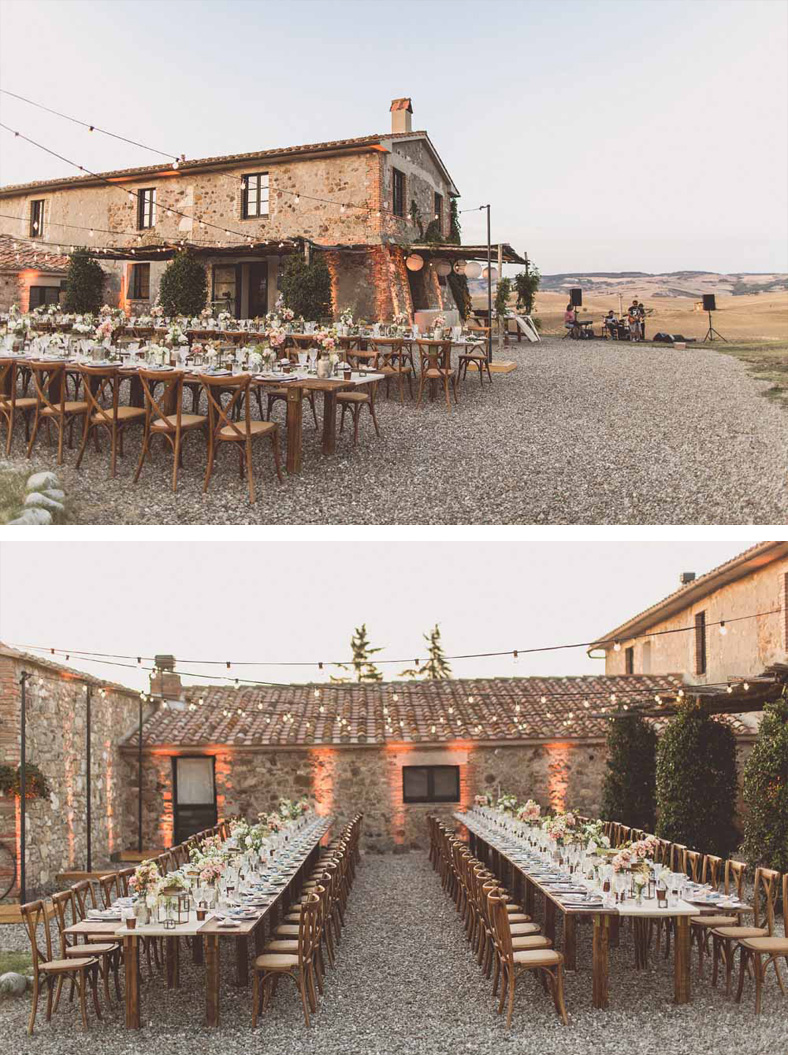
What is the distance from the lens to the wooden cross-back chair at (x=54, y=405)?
7.59 m

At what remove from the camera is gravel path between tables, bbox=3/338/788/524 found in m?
6.57

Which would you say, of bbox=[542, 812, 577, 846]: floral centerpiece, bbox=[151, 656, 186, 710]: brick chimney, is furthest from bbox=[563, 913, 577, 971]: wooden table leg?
bbox=[151, 656, 186, 710]: brick chimney

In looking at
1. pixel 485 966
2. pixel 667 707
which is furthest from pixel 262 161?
pixel 485 966

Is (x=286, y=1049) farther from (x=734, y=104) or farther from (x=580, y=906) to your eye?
(x=734, y=104)

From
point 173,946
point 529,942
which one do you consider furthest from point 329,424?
point 529,942

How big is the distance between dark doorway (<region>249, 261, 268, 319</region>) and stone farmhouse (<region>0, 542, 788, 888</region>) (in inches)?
285

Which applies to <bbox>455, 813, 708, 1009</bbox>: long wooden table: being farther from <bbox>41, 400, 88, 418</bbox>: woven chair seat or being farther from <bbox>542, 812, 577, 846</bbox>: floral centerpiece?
<bbox>41, 400, 88, 418</bbox>: woven chair seat

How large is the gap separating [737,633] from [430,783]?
4705 mm

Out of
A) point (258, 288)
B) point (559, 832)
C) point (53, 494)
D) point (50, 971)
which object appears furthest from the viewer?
point (258, 288)

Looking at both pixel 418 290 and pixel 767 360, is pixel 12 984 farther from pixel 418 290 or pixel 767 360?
pixel 418 290

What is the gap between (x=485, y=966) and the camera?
5.77 m

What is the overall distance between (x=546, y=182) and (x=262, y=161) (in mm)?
10283

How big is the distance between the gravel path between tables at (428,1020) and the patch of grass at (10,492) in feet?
10.2

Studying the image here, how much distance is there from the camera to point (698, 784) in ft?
28.3
